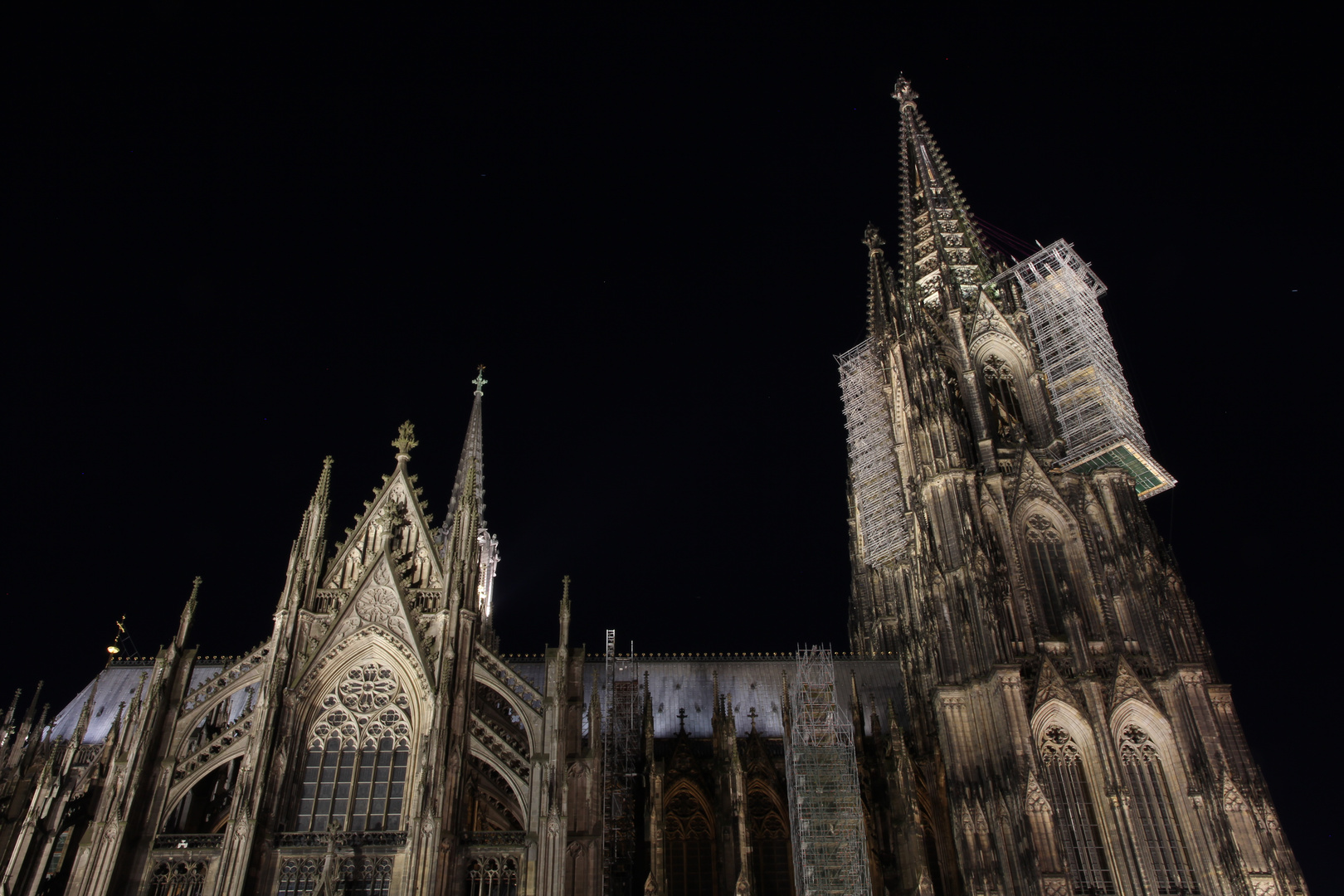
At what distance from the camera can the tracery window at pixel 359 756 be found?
99.1 ft

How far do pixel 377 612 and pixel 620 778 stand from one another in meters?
11.8

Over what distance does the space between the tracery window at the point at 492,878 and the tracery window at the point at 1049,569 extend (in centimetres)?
2198

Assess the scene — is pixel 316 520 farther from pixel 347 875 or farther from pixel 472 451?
pixel 472 451

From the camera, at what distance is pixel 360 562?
34.3 metres

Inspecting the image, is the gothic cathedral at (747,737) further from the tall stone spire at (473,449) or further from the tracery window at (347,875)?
the tall stone spire at (473,449)

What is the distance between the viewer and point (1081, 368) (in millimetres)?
47062

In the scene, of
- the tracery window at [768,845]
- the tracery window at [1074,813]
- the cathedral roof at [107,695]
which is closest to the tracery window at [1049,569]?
the tracery window at [1074,813]

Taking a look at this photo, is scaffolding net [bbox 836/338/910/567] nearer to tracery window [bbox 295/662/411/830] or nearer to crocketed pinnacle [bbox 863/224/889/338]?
crocketed pinnacle [bbox 863/224/889/338]

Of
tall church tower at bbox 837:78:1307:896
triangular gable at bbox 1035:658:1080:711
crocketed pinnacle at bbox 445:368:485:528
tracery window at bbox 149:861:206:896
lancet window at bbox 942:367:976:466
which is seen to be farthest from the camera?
crocketed pinnacle at bbox 445:368:485:528

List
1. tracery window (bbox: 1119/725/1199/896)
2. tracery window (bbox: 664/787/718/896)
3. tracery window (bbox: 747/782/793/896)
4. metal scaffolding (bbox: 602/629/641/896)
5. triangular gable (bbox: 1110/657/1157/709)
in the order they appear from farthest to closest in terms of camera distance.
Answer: tracery window (bbox: 747/782/793/896), tracery window (bbox: 664/787/718/896), triangular gable (bbox: 1110/657/1157/709), metal scaffolding (bbox: 602/629/641/896), tracery window (bbox: 1119/725/1199/896)

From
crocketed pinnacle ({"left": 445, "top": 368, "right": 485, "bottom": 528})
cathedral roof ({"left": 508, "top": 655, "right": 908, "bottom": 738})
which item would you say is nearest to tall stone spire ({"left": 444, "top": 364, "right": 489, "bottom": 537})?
crocketed pinnacle ({"left": 445, "top": 368, "right": 485, "bottom": 528})

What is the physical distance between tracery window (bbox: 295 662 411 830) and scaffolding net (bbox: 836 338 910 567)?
2645 centimetres

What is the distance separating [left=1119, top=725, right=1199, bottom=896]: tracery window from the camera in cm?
3309

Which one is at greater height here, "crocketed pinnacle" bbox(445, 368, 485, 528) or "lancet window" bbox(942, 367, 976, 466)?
"crocketed pinnacle" bbox(445, 368, 485, 528)
